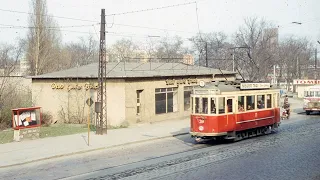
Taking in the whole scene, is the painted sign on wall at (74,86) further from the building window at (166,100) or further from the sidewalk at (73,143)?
the sidewalk at (73,143)

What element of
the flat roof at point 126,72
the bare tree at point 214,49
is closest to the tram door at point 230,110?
the flat roof at point 126,72

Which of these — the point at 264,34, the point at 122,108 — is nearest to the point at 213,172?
the point at 122,108

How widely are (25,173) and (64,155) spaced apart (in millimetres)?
3560

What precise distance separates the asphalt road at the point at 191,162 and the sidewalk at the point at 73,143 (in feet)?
2.74

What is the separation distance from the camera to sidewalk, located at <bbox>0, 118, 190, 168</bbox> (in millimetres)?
17594

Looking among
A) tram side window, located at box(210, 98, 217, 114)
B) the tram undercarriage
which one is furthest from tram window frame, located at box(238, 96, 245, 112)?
tram side window, located at box(210, 98, 217, 114)

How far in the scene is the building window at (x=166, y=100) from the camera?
3259cm

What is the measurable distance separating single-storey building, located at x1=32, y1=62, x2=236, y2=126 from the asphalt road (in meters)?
8.88

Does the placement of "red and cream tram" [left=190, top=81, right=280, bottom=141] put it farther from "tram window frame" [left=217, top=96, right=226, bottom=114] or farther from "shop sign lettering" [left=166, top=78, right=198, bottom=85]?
"shop sign lettering" [left=166, top=78, right=198, bottom=85]

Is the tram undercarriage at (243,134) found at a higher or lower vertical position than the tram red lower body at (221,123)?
lower

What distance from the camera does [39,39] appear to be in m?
51.2

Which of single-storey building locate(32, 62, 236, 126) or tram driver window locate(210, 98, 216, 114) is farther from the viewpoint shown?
single-storey building locate(32, 62, 236, 126)

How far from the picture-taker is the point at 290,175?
13133mm

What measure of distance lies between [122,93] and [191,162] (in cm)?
1459
